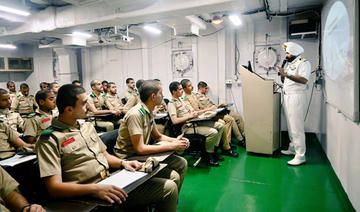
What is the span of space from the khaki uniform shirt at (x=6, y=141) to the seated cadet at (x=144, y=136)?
1300mm

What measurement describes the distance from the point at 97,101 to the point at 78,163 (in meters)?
4.09

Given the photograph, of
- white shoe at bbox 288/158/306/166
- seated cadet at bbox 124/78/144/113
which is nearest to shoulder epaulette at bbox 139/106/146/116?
white shoe at bbox 288/158/306/166

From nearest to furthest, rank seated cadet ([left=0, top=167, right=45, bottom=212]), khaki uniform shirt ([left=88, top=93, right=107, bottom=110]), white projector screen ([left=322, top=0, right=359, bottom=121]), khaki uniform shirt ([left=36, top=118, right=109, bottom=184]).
Answer: seated cadet ([left=0, top=167, right=45, bottom=212]) → khaki uniform shirt ([left=36, top=118, right=109, bottom=184]) → white projector screen ([left=322, top=0, right=359, bottom=121]) → khaki uniform shirt ([left=88, top=93, right=107, bottom=110])

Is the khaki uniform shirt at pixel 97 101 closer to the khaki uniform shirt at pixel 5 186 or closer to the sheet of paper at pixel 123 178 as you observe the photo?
the sheet of paper at pixel 123 178

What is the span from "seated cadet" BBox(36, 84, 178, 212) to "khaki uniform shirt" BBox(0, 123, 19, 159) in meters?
1.39

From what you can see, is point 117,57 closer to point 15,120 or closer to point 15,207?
point 15,120

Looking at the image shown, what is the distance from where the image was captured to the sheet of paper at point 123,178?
57.3 inches

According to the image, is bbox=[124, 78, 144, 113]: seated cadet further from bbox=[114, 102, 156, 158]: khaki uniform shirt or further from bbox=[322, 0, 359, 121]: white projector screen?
bbox=[322, 0, 359, 121]: white projector screen

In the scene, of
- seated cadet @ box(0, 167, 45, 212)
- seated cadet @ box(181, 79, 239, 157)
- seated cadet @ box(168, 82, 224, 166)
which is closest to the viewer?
seated cadet @ box(0, 167, 45, 212)

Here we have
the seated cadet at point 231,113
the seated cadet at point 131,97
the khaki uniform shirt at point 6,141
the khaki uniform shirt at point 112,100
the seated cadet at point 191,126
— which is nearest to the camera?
the khaki uniform shirt at point 6,141

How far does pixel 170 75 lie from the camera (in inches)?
264

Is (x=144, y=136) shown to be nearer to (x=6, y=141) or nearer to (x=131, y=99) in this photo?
(x=6, y=141)

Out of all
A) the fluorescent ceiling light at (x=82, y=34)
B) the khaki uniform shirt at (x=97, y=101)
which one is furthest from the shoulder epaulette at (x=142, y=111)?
the fluorescent ceiling light at (x=82, y=34)

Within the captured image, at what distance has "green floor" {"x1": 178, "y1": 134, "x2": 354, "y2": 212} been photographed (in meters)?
2.47
